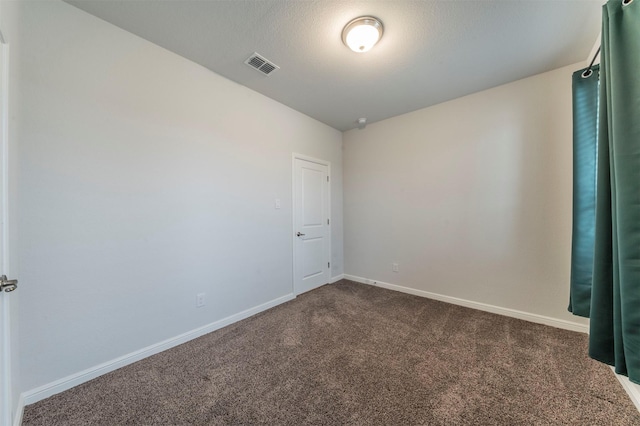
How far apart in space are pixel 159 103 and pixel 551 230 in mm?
3988

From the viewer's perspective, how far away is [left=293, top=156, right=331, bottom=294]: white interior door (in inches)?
131

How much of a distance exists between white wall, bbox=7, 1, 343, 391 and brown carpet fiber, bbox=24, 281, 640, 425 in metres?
0.37

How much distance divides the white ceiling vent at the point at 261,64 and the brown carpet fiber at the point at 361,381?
2.66 m

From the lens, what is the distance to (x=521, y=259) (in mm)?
2551

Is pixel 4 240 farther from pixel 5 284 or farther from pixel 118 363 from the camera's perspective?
pixel 118 363

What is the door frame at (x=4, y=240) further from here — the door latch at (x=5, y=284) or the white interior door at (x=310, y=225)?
the white interior door at (x=310, y=225)

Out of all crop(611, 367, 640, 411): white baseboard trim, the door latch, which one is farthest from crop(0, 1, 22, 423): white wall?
crop(611, 367, 640, 411): white baseboard trim

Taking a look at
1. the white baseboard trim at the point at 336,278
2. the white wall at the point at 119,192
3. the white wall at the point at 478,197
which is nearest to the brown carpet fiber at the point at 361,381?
the white wall at the point at 119,192

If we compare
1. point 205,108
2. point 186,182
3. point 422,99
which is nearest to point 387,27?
point 422,99

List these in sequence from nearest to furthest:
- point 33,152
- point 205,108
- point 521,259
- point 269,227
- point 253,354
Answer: point 33,152
point 253,354
point 205,108
point 521,259
point 269,227

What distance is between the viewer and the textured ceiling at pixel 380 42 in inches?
64.6

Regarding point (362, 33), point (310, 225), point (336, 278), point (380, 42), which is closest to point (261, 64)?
point (362, 33)

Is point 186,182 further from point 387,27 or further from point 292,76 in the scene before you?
point 387,27

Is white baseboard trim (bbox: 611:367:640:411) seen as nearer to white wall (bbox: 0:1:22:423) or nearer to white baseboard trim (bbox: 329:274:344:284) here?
white baseboard trim (bbox: 329:274:344:284)
